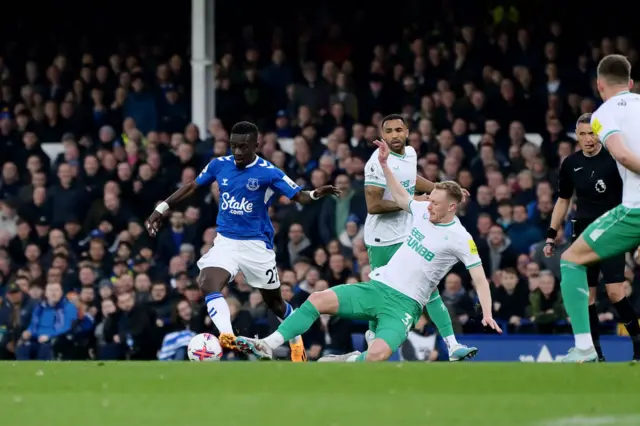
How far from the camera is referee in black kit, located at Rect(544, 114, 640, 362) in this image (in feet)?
41.4

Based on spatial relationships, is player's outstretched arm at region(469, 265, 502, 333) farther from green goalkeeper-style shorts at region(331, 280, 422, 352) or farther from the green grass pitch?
the green grass pitch

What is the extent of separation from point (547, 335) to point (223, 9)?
11.1 m

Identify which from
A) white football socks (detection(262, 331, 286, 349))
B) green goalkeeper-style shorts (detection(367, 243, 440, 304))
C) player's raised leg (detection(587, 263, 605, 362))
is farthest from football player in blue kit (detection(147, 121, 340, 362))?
player's raised leg (detection(587, 263, 605, 362))

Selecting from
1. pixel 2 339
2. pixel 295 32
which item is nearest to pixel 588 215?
pixel 2 339

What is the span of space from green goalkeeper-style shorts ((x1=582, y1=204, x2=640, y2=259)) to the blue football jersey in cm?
384

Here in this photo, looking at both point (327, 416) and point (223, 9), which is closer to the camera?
point (327, 416)

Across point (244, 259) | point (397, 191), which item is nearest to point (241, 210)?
point (244, 259)

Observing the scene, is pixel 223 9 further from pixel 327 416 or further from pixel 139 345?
pixel 327 416

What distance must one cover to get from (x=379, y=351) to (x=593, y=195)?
2389 millimetres

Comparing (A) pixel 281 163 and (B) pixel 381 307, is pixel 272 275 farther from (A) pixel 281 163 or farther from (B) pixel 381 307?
(A) pixel 281 163

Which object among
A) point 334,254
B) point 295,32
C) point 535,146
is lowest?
point 334,254

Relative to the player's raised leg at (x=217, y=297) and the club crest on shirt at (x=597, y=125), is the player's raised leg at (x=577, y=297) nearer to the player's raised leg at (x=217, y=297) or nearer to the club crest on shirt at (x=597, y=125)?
the club crest on shirt at (x=597, y=125)

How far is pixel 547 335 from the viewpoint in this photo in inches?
617

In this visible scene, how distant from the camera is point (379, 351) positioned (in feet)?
38.9
